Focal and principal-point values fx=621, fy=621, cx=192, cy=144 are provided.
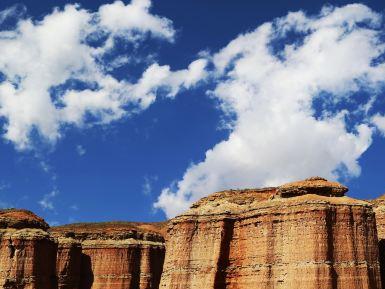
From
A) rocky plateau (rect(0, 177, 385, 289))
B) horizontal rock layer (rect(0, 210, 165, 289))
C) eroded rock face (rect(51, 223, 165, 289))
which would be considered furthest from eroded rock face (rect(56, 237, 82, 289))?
eroded rock face (rect(51, 223, 165, 289))

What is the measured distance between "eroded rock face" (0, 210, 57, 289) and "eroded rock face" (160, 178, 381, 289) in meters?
17.0

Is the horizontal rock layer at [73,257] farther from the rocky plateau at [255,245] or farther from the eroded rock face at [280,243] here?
the eroded rock face at [280,243]

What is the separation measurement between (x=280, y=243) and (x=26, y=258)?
3318 centimetres

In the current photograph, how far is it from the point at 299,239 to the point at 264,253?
171 inches

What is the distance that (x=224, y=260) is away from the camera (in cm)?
5712

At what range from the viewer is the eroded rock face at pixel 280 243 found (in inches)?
1863

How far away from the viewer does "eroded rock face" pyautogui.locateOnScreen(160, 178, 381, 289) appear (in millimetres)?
47312

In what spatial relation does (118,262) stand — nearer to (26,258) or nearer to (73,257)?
(73,257)

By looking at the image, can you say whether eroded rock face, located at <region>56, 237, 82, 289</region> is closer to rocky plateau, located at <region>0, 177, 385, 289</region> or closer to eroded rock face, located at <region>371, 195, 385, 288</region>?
rocky plateau, located at <region>0, 177, 385, 289</region>

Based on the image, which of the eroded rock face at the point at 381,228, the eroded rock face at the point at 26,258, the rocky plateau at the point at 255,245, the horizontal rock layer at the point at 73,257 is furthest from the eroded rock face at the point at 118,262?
the eroded rock face at the point at 381,228

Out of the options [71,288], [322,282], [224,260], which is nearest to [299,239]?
[322,282]

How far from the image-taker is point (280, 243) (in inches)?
2003

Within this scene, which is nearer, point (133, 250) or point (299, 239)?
point (299, 239)

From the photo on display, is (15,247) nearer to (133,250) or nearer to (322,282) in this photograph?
(133,250)
